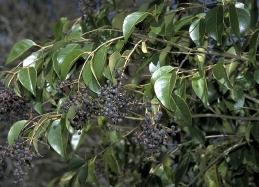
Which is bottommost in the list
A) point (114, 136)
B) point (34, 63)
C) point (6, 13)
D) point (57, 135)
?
point (6, 13)

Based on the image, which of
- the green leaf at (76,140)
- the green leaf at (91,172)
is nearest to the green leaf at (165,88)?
the green leaf at (91,172)

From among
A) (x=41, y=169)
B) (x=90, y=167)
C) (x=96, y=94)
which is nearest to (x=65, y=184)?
(x=90, y=167)

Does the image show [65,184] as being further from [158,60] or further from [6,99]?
[158,60]

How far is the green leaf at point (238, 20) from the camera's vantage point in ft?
3.61

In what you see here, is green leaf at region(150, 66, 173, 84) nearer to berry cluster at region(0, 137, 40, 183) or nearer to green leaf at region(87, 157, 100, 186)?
berry cluster at region(0, 137, 40, 183)

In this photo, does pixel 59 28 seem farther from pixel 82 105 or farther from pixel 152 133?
pixel 152 133

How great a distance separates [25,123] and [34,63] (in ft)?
0.53

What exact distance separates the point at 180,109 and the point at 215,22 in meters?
0.21

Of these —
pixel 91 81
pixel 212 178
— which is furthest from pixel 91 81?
pixel 212 178

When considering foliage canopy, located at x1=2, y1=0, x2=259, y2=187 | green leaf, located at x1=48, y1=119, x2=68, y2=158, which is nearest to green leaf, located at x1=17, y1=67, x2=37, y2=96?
foliage canopy, located at x1=2, y1=0, x2=259, y2=187

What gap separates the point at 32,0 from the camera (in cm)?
597

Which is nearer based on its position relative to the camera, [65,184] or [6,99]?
[6,99]

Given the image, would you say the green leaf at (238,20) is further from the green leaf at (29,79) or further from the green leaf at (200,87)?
the green leaf at (29,79)

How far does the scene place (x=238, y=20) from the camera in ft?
3.62
